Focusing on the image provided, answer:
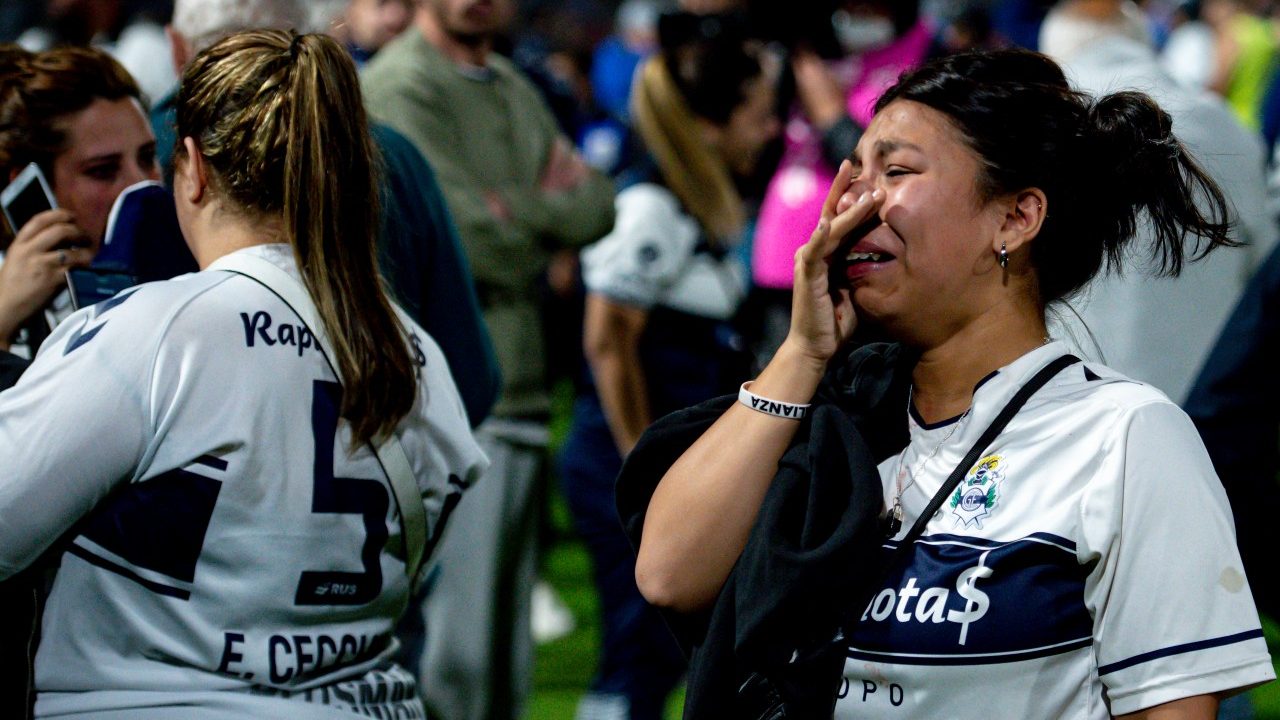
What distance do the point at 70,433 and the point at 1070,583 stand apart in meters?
1.28

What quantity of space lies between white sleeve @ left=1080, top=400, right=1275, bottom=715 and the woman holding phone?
5.27ft

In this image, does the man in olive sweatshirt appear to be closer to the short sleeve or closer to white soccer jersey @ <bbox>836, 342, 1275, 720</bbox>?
the short sleeve

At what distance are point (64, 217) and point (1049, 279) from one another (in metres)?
1.53

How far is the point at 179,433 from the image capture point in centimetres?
200

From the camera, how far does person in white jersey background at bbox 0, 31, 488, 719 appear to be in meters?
1.97

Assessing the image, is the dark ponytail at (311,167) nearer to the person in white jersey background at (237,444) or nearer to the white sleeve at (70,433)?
the person in white jersey background at (237,444)

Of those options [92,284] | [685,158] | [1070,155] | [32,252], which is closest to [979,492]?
[1070,155]

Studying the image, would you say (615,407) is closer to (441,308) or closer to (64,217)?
(441,308)

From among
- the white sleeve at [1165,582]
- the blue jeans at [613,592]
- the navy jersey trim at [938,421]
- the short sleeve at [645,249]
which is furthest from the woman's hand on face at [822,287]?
the short sleeve at [645,249]

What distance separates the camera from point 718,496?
203cm

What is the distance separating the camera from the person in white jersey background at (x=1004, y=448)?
180 cm

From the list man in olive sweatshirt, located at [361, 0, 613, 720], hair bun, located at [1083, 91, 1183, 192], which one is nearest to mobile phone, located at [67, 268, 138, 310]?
hair bun, located at [1083, 91, 1183, 192]

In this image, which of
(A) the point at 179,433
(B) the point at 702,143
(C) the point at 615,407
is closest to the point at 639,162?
(B) the point at 702,143

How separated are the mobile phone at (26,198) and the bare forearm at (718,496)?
1.15 m
